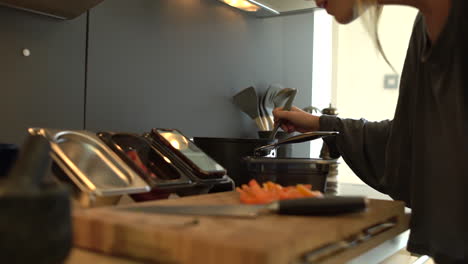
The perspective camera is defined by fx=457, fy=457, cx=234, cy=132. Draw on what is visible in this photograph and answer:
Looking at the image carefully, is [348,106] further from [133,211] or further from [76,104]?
[133,211]

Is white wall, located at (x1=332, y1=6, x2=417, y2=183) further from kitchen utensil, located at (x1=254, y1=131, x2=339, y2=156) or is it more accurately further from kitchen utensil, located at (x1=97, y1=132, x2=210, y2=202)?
kitchen utensil, located at (x1=97, y1=132, x2=210, y2=202)

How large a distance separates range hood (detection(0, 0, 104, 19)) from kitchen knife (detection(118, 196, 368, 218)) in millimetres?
424

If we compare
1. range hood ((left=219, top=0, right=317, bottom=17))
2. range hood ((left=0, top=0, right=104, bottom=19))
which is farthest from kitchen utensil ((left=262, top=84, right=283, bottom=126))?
range hood ((left=0, top=0, right=104, bottom=19))

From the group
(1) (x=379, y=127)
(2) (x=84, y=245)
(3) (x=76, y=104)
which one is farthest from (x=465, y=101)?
(3) (x=76, y=104)

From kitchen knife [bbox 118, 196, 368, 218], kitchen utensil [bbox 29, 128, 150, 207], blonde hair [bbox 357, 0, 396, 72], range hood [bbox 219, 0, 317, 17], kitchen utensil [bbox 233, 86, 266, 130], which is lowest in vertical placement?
kitchen knife [bbox 118, 196, 368, 218]

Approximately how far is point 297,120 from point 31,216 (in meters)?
0.79

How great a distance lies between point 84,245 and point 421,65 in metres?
0.66

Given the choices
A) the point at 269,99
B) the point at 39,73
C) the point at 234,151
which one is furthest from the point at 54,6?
the point at 269,99

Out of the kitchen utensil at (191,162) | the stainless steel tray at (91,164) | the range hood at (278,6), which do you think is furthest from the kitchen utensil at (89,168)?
the range hood at (278,6)

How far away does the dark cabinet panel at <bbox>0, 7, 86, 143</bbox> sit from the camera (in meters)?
0.81

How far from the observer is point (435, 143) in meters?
0.78

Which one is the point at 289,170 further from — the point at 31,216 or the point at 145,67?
the point at 31,216

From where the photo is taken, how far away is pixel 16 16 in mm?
819

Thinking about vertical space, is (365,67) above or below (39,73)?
above
